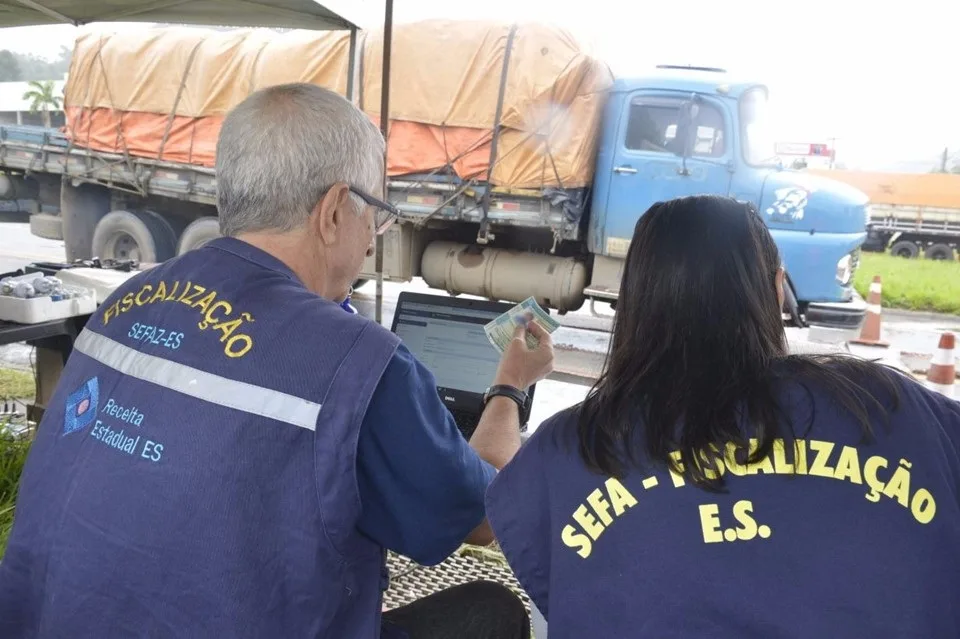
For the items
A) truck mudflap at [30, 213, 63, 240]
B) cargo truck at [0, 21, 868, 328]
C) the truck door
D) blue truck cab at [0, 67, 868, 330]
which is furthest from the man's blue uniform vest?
truck mudflap at [30, 213, 63, 240]

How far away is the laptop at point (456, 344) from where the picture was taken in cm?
247

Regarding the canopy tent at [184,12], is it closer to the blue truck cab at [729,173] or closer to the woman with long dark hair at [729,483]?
the woman with long dark hair at [729,483]

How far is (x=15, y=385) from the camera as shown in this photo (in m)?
5.11

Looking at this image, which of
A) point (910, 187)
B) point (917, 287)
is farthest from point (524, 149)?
point (910, 187)

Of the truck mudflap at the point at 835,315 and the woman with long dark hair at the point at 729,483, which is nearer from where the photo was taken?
the woman with long dark hair at the point at 729,483

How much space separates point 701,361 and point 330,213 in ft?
2.35

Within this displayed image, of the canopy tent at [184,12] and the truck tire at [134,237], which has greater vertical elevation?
the canopy tent at [184,12]

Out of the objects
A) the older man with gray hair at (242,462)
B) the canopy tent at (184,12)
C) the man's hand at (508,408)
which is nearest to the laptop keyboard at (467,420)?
the man's hand at (508,408)

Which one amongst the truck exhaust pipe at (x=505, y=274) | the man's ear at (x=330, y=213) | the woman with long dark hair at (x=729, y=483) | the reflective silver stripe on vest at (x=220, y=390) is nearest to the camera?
the woman with long dark hair at (x=729, y=483)

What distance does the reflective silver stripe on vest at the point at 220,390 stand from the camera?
1133 millimetres

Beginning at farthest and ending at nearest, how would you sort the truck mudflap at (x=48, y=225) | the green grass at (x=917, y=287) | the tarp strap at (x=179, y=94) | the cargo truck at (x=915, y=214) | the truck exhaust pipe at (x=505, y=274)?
the cargo truck at (x=915, y=214) < the green grass at (x=917, y=287) < the truck mudflap at (x=48, y=225) < the tarp strap at (x=179, y=94) < the truck exhaust pipe at (x=505, y=274)

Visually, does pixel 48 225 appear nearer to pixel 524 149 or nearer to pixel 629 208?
pixel 524 149

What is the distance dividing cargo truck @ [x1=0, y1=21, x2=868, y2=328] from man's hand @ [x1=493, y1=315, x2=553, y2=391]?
451cm

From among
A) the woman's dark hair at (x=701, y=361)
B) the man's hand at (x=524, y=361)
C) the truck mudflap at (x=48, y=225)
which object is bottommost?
the truck mudflap at (x=48, y=225)
